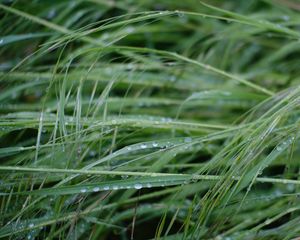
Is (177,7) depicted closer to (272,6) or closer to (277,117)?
(272,6)

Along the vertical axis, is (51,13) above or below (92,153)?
above

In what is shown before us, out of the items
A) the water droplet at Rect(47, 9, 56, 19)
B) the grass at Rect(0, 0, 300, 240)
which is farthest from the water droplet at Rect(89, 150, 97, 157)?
the water droplet at Rect(47, 9, 56, 19)

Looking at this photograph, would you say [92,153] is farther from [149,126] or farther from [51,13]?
[51,13]

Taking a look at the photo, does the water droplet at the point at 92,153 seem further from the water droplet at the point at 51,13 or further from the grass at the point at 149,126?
the water droplet at the point at 51,13

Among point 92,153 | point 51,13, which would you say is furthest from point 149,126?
point 51,13

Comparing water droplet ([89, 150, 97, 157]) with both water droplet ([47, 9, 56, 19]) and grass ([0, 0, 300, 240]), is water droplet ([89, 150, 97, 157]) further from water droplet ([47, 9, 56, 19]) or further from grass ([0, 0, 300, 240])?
water droplet ([47, 9, 56, 19])

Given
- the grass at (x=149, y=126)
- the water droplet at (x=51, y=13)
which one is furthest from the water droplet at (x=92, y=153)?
the water droplet at (x=51, y=13)

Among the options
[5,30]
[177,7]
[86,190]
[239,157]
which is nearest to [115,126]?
[86,190]

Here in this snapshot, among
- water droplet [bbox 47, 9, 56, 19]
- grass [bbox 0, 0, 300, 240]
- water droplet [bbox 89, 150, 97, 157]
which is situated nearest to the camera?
grass [bbox 0, 0, 300, 240]
